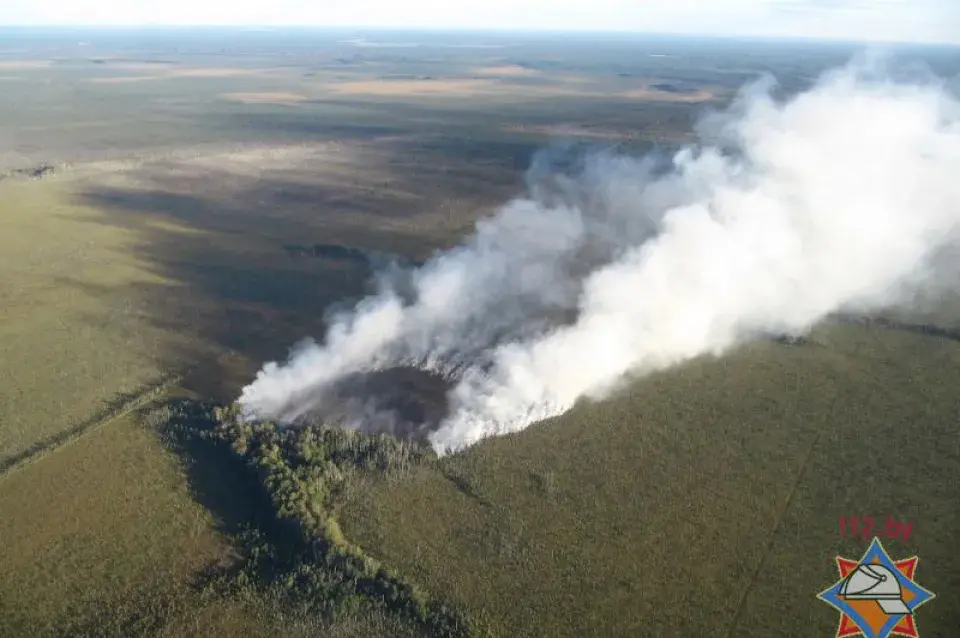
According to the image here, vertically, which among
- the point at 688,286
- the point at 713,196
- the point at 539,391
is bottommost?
the point at 539,391

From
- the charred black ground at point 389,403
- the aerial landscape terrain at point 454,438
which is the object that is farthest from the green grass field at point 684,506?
the charred black ground at point 389,403

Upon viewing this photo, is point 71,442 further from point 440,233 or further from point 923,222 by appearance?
point 923,222

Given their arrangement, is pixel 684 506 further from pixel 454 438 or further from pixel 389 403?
A: pixel 389 403

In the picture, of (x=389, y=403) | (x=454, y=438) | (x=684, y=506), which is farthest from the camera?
(x=389, y=403)

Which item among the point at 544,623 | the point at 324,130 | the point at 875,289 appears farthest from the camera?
the point at 324,130

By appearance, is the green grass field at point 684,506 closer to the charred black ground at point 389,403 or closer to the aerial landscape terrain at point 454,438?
the aerial landscape terrain at point 454,438

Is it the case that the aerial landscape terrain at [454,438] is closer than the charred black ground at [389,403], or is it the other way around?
the aerial landscape terrain at [454,438]

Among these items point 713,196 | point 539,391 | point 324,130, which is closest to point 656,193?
point 713,196

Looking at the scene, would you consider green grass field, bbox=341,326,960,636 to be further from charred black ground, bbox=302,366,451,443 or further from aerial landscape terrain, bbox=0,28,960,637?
charred black ground, bbox=302,366,451,443

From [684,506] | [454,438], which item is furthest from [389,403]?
[684,506]
